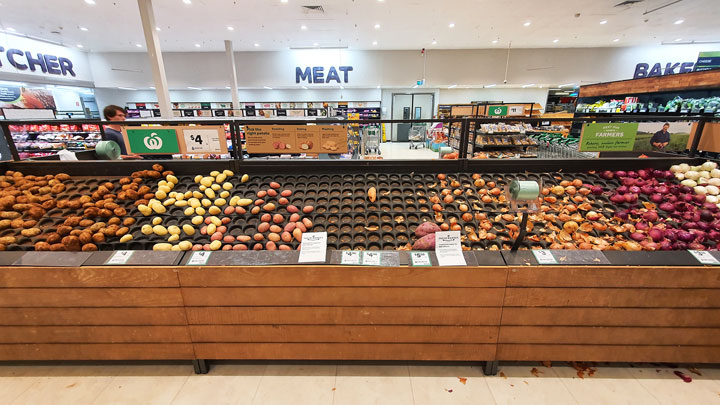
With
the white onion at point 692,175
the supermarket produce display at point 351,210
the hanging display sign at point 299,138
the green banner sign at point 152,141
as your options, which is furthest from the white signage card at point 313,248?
the white onion at point 692,175

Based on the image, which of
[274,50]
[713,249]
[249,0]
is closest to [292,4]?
[249,0]

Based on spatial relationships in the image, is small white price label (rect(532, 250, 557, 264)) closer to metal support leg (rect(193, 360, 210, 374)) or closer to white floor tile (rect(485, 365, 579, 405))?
white floor tile (rect(485, 365, 579, 405))

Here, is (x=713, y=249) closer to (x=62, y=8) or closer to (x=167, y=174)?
(x=167, y=174)

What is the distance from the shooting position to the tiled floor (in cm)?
154

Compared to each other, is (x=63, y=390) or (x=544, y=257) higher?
(x=544, y=257)

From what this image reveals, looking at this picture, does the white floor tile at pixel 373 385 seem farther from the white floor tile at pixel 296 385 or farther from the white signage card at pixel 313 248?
the white signage card at pixel 313 248

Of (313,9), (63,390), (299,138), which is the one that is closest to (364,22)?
(313,9)

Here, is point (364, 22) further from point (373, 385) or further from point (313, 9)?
point (373, 385)

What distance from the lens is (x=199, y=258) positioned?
151 cm

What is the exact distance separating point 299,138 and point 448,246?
1.29 m

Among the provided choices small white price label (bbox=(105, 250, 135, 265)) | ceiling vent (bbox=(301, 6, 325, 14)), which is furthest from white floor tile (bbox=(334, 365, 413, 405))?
ceiling vent (bbox=(301, 6, 325, 14))

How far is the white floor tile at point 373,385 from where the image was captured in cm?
154

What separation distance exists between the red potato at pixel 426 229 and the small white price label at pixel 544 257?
520 millimetres

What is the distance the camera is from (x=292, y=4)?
654cm
